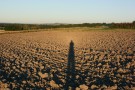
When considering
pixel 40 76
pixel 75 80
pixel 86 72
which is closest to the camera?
pixel 75 80

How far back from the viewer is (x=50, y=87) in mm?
7844

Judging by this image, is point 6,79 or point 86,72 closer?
point 6,79

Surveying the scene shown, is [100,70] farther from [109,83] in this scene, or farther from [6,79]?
[6,79]

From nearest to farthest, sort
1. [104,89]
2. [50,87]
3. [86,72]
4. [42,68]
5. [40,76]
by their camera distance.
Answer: [104,89]
[50,87]
[40,76]
[86,72]
[42,68]

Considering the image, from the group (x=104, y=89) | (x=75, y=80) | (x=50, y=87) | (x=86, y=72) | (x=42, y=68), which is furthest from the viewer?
(x=42, y=68)

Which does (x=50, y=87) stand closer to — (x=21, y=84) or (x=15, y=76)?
(x=21, y=84)

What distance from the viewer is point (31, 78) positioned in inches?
360

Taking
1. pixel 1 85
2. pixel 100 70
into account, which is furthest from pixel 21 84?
pixel 100 70

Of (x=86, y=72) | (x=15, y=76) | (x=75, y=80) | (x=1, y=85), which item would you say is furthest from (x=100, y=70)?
(x=1, y=85)

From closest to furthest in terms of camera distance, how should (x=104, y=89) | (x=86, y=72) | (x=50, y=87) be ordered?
(x=104, y=89), (x=50, y=87), (x=86, y=72)

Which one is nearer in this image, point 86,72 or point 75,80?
point 75,80

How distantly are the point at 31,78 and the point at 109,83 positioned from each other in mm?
3006

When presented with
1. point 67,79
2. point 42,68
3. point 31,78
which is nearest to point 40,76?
point 31,78

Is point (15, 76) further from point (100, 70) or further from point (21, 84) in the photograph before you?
point (100, 70)
